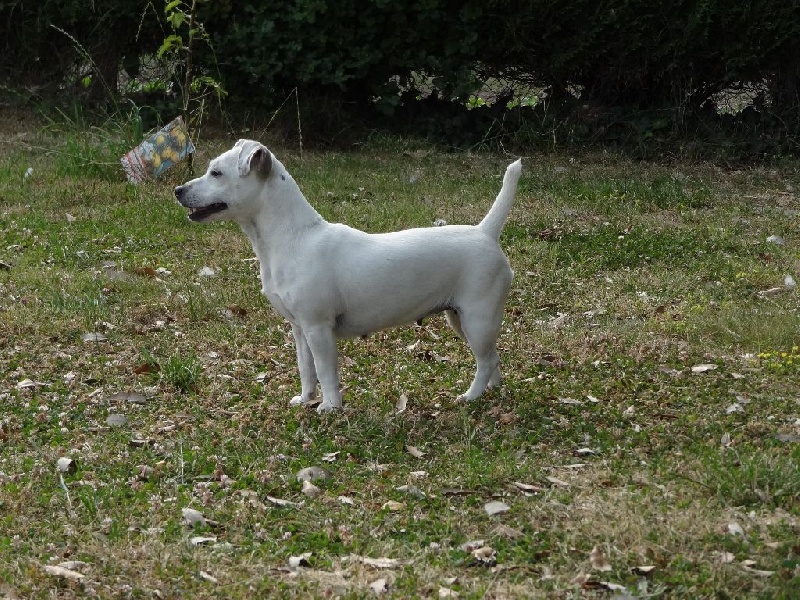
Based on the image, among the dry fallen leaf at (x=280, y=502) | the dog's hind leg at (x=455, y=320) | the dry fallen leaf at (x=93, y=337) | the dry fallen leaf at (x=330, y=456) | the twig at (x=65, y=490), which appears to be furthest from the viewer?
the dry fallen leaf at (x=93, y=337)

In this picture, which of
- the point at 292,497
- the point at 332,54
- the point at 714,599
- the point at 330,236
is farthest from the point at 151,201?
the point at 714,599

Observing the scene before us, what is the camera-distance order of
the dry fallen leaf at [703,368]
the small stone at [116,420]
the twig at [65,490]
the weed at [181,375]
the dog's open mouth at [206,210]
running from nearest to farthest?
1. the twig at [65,490]
2. the dog's open mouth at [206,210]
3. the small stone at [116,420]
4. the weed at [181,375]
5. the dry fallen leaf at [703,368]

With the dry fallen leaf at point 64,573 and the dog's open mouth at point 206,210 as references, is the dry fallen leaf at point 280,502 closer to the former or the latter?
the dry fallen leaf at point 64,573

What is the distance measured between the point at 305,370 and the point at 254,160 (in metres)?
1.09

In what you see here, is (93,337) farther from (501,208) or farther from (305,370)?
(501,208)

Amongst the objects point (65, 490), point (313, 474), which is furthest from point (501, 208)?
point (65, 490)

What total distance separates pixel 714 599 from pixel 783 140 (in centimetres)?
919

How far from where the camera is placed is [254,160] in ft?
17.5

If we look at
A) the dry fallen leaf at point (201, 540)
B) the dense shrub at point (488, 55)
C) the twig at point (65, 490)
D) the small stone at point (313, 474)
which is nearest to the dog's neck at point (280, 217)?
the small stone at point (313, 474)

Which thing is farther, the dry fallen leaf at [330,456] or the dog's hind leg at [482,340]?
the dog's hind leg at [482,340]

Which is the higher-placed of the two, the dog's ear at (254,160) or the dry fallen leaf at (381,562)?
the dog's ear at (254,160)

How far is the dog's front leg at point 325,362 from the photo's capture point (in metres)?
5.43

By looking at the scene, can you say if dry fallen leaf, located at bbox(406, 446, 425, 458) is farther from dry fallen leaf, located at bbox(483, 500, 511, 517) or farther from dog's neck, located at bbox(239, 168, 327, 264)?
dog's neck, located at bbox(239, 168, 327, 264)

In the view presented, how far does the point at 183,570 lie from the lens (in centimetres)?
402
